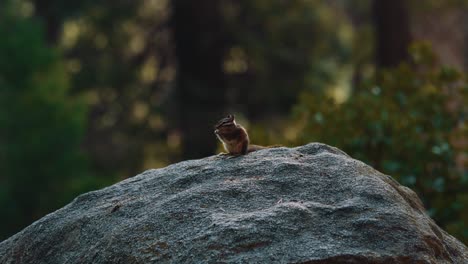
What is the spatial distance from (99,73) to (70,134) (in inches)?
218

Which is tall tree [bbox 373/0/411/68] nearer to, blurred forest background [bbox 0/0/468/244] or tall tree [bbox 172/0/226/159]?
blurred forest background [bbox 0/0/468/244]

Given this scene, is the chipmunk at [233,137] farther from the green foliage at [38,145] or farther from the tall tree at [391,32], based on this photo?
the green foliage at [38,145]

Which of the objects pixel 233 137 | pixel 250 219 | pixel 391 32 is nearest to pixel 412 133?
pixel 233 137

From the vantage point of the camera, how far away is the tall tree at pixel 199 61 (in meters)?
22.6

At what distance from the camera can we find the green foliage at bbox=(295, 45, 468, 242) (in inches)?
411

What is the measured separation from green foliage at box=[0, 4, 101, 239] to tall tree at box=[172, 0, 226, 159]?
6.94 feet

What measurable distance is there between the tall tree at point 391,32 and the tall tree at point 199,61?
392 centimetres

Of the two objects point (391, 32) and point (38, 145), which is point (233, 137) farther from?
point (38, 145)

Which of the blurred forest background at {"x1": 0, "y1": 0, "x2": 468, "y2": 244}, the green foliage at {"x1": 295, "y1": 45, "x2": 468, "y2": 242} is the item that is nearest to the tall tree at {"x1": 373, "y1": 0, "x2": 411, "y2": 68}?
the blurred forest background at {"x1": 0, "y1": 0, "x2": 468, "y2": 244}

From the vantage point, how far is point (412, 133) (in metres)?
10.8

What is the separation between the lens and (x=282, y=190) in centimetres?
552

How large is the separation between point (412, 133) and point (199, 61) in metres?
12.6

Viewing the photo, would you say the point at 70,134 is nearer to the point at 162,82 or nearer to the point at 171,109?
the point at 171,109

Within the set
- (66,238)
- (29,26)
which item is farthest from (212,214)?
(29,26)
